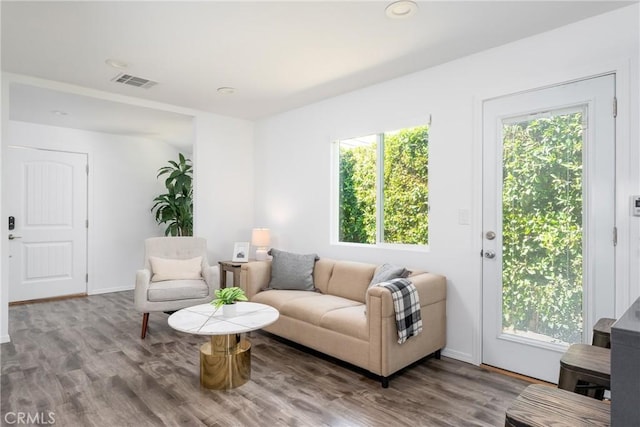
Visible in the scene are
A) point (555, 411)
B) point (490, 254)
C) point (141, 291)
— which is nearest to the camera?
point (555, 411)

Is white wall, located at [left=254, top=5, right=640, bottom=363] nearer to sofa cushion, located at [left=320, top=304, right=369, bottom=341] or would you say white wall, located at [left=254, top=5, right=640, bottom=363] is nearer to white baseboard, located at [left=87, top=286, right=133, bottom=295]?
sofa cushion, located at [left=320, top=304, right=369, bottom=341]

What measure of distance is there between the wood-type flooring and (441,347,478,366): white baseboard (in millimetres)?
53

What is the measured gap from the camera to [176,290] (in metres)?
3.61

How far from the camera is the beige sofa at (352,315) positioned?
8.18 feet

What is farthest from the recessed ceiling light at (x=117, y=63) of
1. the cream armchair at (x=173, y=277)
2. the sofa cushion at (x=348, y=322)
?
the sofa cushion at (x=348, y=322)

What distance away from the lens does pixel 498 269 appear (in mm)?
2793

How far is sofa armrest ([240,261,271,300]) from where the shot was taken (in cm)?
368

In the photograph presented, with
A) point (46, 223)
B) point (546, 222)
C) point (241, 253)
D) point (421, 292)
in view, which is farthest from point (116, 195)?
point (546, 222)

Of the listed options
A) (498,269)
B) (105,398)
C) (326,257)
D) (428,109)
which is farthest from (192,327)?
(428,109)

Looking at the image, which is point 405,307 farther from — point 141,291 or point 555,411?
point 141,291

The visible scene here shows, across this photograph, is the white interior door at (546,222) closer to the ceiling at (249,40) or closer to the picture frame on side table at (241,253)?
the ceiling at (249,40)

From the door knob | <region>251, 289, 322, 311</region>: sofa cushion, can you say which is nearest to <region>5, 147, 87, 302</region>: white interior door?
<region>251, 289, 322, 311</region>: sofa cushion

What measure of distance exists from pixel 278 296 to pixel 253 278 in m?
0.42

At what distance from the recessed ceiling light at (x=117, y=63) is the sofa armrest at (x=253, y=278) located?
6.91 ft
